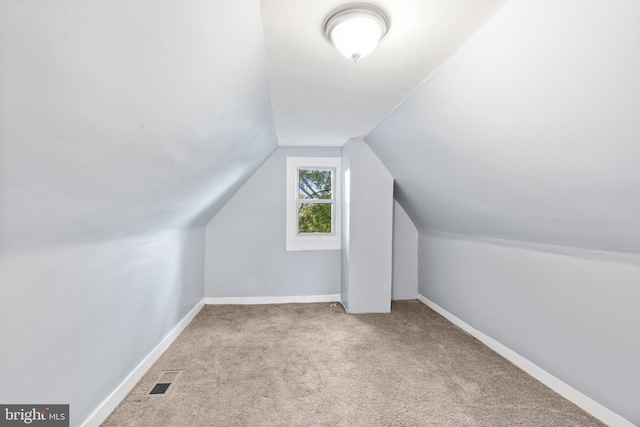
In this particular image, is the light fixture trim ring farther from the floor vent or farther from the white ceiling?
the floor vent

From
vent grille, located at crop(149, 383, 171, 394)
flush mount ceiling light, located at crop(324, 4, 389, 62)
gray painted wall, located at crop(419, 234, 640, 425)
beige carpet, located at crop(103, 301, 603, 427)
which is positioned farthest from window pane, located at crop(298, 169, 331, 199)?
flush mount ceiling light, located at crop(324, 4, 389, 62)

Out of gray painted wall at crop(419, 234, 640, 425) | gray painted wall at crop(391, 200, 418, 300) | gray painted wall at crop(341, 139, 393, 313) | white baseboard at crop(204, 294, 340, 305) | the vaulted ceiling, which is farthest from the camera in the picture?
gray painted wall at crop(391, 200, 418, 300)

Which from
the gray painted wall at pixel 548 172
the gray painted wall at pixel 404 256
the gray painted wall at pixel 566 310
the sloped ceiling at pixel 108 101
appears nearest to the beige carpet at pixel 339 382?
the gray painted wall at pixel 566 310

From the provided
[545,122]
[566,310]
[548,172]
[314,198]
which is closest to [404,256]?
[314,198]

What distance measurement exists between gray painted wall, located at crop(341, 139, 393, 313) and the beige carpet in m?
0.41

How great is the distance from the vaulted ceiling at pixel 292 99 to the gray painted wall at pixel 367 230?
114 centimetres

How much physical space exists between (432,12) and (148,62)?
3.67 feet

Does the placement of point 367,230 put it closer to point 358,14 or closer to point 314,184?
point 314,184

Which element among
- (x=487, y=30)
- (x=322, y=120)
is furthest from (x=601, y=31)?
(x=322, y=120)

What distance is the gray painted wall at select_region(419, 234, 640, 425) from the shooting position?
1.78m

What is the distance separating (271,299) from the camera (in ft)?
13.6

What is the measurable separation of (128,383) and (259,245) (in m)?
2.20

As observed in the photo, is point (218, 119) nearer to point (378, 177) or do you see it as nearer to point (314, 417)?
point (314, 417)

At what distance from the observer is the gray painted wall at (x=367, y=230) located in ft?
12.1
